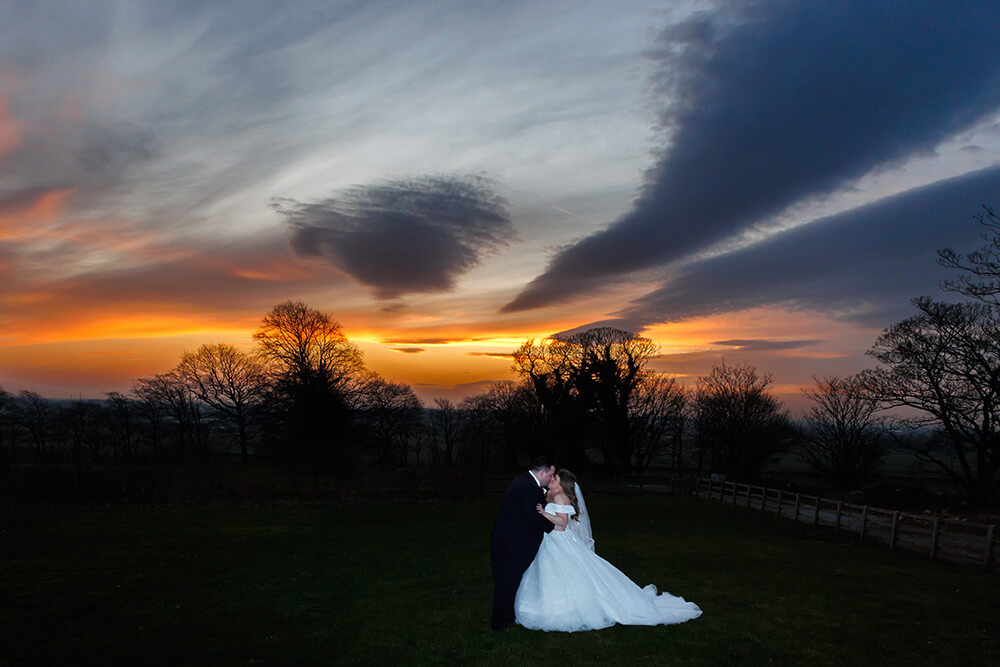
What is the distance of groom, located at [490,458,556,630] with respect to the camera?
784 centimetres

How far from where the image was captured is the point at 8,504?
2364 centimetres

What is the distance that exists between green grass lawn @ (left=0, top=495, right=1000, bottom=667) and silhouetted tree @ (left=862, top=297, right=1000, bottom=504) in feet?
57.3

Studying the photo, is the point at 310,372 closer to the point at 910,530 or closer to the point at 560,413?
the point at 560,413

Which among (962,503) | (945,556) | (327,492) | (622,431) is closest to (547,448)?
(622,431)

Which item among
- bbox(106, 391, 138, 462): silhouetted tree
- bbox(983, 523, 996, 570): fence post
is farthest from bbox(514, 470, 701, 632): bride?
A: bbox(106, 391, 138, 462): silhouetted tree

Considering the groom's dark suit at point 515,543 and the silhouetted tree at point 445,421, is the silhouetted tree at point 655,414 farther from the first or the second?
the groom's dark suit at point 515,543

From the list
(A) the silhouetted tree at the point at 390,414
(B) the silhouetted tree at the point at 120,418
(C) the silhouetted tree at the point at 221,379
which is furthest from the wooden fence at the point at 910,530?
(B) the silhouetted tree at the point at 120,418

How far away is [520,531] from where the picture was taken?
787cm

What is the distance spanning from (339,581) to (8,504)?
21.1 m

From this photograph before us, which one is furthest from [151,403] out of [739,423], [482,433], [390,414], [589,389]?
[739,423]

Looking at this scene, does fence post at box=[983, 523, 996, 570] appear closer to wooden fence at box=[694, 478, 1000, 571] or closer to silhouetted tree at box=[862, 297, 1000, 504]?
wooden fence at box=[694, 478, 1000, 571]

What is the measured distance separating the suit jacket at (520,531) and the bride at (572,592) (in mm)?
173

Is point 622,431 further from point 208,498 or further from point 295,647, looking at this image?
point 295,647

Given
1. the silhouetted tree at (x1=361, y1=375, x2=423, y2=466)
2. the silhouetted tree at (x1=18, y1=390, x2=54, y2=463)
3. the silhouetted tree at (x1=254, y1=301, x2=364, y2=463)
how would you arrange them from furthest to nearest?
the silhouetted tree at (x1=18, y1=390, x2=54, y2=463) → the silhouetted tree at (x1=361, y1=375, x2=423, y2=466) → the silhouetted tree at (x1=254, y1=301, x2=364, y2=463)
